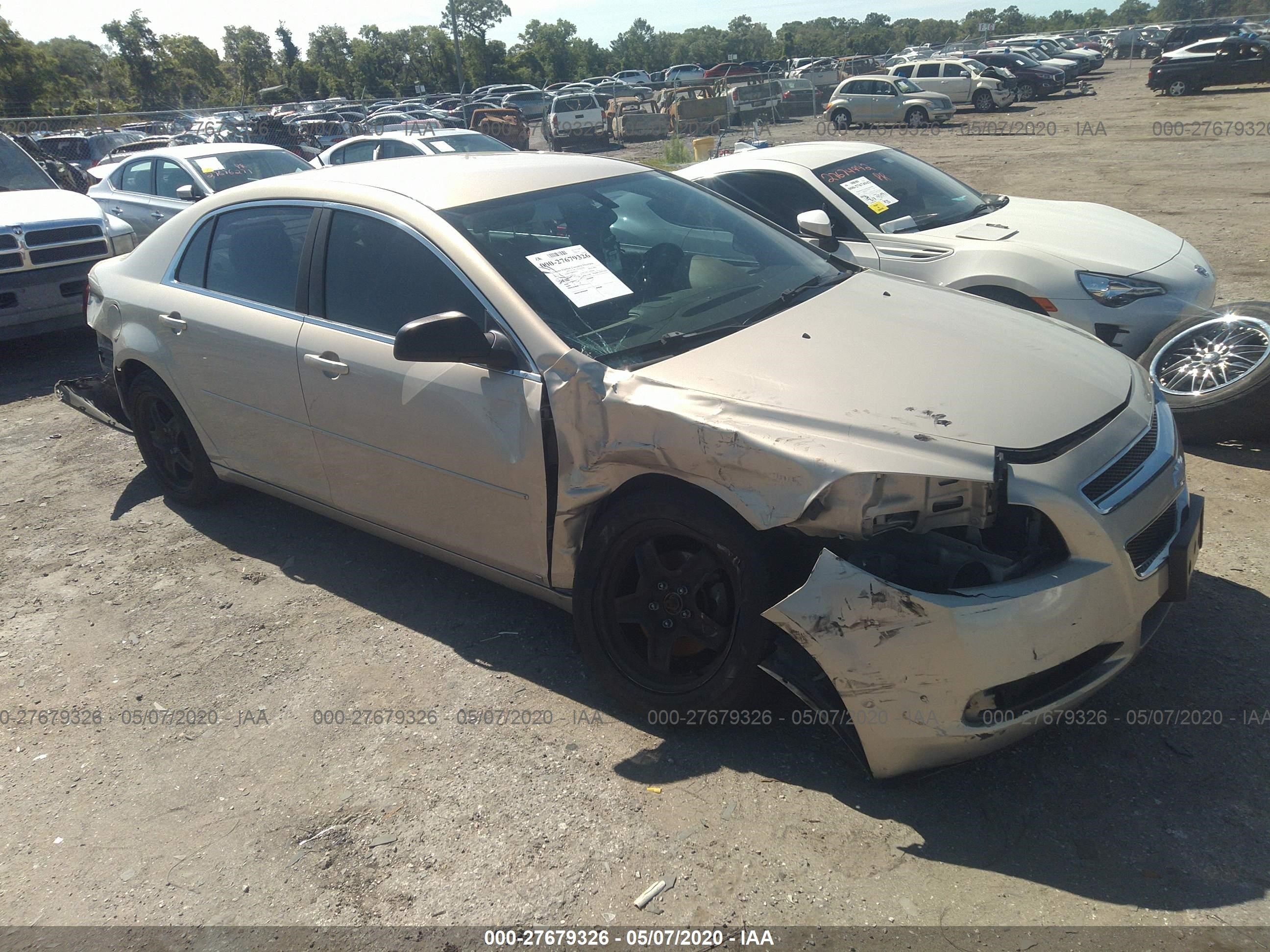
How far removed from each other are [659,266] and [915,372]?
116 cm

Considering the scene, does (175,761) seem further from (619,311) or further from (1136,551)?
(1136,551)

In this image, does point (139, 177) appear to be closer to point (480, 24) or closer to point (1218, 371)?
point (1218, 371)

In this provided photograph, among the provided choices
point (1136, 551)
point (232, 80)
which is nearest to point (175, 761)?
point (1136, 551)

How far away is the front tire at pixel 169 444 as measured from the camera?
483cm

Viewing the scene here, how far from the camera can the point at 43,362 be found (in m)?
8.68

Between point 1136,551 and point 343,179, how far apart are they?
3401mm

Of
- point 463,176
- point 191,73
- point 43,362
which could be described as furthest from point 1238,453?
point 191,73

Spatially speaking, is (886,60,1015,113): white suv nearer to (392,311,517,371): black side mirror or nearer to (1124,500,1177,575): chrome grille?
(1124,500,1177,575): chrome grille

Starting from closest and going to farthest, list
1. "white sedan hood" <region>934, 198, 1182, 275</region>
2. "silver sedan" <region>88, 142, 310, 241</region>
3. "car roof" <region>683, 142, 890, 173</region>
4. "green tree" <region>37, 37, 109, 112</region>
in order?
1. "white sedan hood" <region>934, 198, 1182, 275</region>
2. "car roof" <region>683, 142, 890, 173</region>
3. "silver sedan" <region>88, 142, 310, 241</region>
4. "green tree" <region>37, 37, 109, 112</region>

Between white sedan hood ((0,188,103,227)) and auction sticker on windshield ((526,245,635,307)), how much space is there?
684cm

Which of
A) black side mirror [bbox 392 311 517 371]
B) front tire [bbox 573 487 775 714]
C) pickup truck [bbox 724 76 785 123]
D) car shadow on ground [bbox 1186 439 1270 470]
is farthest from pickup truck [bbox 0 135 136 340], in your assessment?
pickup truck [bbox 724 76 785 123]

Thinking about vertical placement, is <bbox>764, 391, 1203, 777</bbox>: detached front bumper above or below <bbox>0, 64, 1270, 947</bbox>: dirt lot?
above

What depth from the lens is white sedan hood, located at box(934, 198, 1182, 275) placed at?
18.2 ft

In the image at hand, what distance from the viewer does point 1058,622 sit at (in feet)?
8.16
